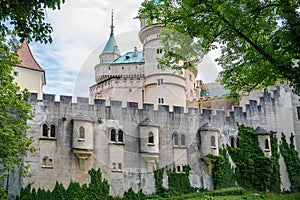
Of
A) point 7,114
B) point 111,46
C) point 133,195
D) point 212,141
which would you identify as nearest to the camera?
point 7,114

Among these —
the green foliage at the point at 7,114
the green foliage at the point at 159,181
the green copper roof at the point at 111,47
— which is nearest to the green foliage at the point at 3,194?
the green foliage at the point at 7,114

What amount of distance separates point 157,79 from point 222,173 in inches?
707

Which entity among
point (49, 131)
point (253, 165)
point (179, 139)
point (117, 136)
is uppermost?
point (49, 131)

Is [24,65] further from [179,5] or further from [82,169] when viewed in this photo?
[179,5]

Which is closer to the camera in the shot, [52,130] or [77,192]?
[77,192]

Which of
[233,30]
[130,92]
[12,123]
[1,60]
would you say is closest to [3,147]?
[12,123]

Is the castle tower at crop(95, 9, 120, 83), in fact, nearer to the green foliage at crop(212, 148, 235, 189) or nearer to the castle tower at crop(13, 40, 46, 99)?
the castle tower at crop(13, 40, 46, 99)

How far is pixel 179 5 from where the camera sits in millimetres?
15680

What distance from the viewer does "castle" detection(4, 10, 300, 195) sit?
25781 millimetres

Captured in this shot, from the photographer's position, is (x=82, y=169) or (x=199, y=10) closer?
(x=199, y=10)

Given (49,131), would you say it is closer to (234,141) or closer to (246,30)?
(234,141)

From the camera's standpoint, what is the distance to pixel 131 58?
193 ft

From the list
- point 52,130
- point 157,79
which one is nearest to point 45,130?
point 52,130

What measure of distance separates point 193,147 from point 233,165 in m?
3.61
